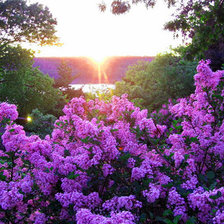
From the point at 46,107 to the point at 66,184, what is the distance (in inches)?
684

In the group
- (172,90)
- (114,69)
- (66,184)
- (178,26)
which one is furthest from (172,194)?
(114,69)

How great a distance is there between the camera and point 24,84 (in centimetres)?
1878

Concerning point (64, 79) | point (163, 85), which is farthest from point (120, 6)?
point (64, 79)

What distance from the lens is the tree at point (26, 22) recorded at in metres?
19.0

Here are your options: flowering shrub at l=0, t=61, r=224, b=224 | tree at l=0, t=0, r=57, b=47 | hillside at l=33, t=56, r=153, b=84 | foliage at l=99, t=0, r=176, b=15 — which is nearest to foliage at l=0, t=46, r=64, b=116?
tree at l=0, t=0, r=57, b=47

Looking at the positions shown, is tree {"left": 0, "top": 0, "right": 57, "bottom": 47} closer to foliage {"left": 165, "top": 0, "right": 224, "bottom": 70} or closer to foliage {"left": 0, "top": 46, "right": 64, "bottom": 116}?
foliage {"left": 0, "top": 46, "right": 64, "bottom": 116}

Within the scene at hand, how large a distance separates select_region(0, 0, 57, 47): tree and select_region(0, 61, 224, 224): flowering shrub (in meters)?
17.7

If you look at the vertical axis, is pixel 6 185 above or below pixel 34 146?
below

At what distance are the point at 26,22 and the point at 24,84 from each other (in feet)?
14.7

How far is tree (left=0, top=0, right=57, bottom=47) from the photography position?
62.4 ft

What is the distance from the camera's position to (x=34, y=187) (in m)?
2.79

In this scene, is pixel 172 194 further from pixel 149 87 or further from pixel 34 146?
pixel 149 87

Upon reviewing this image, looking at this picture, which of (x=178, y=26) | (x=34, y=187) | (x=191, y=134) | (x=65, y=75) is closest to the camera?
(x=34, y=187)

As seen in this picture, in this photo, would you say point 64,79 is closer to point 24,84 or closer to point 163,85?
point 24,84
